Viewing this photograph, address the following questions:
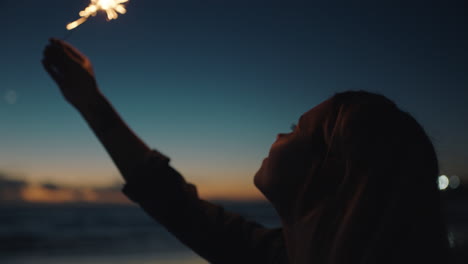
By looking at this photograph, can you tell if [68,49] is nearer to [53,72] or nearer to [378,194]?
[53,72]

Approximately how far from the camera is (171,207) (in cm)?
125

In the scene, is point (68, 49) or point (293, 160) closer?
point (293, 160)

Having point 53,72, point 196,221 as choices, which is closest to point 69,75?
point 53,72

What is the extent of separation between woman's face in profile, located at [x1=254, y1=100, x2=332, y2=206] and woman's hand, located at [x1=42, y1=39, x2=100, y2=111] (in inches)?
23.8

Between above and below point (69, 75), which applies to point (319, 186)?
below

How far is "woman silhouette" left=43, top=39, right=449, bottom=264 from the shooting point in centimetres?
78

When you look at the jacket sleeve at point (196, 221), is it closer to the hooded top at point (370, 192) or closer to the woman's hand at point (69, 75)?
the woman's hand at point (69, 75)

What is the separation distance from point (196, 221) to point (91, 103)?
539mm

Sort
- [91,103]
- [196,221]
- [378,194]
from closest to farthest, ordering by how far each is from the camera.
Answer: [378,194]
[91,103]
[196,221]

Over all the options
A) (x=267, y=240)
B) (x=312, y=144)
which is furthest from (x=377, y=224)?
(x=267, y=240)

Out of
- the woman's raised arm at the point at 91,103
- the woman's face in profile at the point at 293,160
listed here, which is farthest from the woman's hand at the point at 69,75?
the woman's face in profile at the point at 293,160

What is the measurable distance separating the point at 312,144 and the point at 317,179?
0.12 meters

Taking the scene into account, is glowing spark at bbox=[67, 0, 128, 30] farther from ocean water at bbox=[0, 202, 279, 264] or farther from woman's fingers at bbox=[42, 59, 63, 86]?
ocean water at bbox=[0, 202, 279, 264]

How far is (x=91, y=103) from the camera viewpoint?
1159 millimetres
